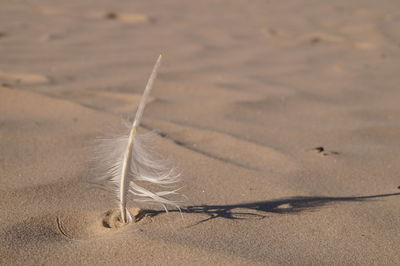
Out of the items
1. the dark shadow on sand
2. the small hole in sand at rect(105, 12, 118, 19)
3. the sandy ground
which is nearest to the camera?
the sandy ground

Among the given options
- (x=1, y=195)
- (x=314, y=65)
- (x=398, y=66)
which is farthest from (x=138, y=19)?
(x=1, y=195)

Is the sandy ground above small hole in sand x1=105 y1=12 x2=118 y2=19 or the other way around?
above

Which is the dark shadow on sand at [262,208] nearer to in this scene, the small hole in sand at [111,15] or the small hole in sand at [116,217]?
the small hole in sand at [116,217]

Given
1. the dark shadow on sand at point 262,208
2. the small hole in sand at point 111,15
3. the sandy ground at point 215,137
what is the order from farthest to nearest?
the small hole in sand at point 111,15 → the dark shadow on sand at point 262,208 → the sandy ground at point 215,137

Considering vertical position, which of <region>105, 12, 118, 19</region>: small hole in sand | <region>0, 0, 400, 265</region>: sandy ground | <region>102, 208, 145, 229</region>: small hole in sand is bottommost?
<region>105, 12, 118, 19</region>: small hole in sand

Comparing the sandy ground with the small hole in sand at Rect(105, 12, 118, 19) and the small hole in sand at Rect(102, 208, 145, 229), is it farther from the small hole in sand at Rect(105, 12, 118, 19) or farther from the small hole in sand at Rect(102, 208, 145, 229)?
the small hole in sand at Rect(105, 12, 118, 19)

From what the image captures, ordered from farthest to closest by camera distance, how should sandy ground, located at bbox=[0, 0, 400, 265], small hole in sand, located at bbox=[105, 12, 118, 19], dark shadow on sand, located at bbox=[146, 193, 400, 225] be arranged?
1. small hole in sand, located at bbox=[105, 12, 118, 19]
2. dark shadow on sand, located at bbox=[146, 193, 400, 225]
3. sandy ground, located at bbox=[0, 0, 400, 265]

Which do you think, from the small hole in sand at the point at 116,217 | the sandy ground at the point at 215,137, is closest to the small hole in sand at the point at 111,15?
the sandy ground at the point at 215,137

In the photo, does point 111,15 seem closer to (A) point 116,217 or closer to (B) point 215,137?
(B) point 215,137

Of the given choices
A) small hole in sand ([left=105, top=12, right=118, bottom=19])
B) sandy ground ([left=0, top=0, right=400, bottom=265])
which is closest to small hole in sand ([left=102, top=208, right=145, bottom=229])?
sandy ground ([left=0, top=0, right=400, bottom=265])
